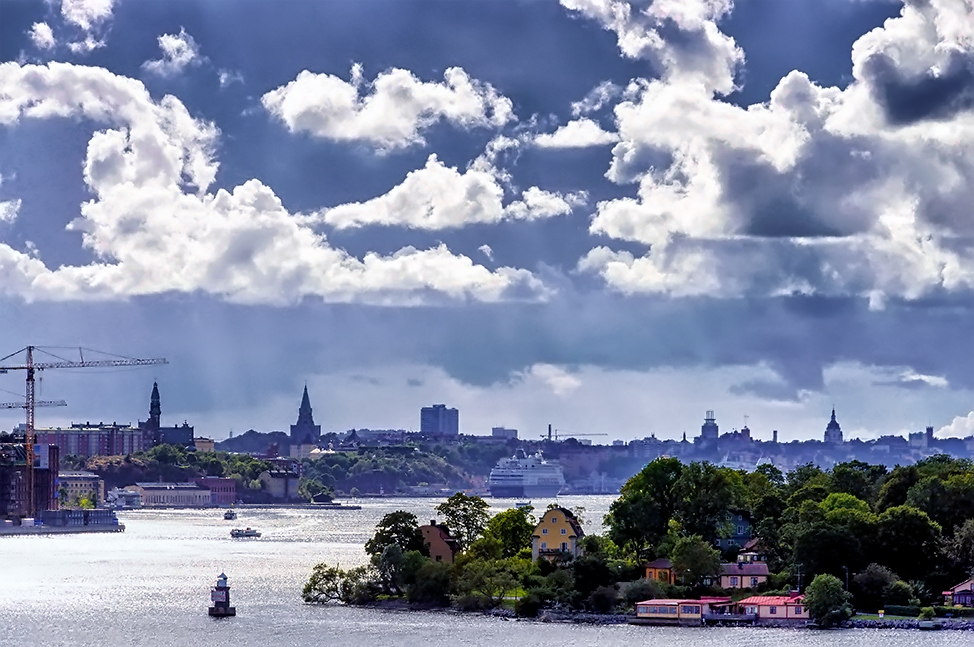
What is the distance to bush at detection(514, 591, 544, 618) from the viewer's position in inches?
2544

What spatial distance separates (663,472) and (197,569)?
3178cm

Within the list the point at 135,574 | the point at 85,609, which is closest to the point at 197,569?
the point at 135,574

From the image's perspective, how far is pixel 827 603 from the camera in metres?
61.2

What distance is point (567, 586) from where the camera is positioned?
66312mm

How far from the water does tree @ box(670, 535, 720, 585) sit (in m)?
5.49

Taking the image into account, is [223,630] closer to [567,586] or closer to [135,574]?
[567,586]

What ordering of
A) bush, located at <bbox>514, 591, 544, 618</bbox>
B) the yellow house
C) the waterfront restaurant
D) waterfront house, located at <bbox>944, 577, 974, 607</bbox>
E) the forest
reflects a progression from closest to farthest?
the waterfront restaurant < waterfront house, located at <bbox>944, 577, 974, 607</bbox> < bush, located at <bbox>514, 591, 544, 618</bbox> < the forest < the yellow house

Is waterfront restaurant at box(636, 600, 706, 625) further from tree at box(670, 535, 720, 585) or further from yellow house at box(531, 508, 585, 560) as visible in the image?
yellow house at box(531, 508, 585, 560)

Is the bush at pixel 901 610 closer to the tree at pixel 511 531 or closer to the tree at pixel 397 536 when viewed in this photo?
the tree at pixel 511 531

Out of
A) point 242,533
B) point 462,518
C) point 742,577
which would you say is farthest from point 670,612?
point 242,533

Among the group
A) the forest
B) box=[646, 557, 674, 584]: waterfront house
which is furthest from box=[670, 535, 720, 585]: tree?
box=[646, 557, 674, 584]: waterfront house

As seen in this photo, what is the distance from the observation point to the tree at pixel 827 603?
6102 centimetres

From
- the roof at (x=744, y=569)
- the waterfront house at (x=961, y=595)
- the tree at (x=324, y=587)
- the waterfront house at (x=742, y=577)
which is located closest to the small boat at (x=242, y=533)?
the tree at (x=324, y=587)

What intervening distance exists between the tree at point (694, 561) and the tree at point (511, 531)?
29.8 feet
